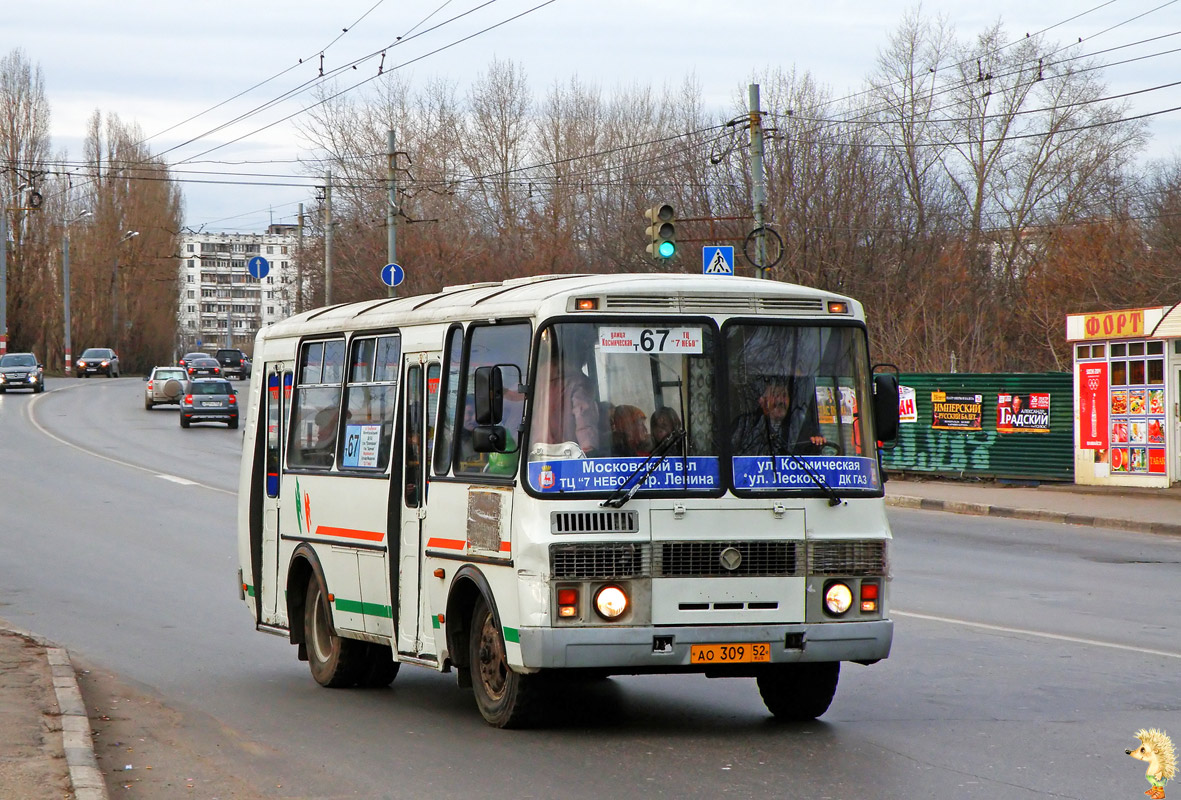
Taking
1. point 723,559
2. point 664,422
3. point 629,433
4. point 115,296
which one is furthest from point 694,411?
point 115,296

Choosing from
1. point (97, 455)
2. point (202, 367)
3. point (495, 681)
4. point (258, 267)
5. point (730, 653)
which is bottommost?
point (495, 681)

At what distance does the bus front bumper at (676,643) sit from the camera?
7.36 m

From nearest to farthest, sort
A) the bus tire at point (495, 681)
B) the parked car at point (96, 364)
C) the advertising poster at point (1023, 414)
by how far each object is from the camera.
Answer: the bus tire at point (495, 681)
the advertising poster at point (1023, 414)
the parked car at point (96, 364)

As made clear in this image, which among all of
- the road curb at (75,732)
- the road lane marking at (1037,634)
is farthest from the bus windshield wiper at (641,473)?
the road lane marking at (1037,634)

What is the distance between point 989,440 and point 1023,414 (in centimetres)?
92

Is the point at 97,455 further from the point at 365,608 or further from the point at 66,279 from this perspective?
the point at 66,279

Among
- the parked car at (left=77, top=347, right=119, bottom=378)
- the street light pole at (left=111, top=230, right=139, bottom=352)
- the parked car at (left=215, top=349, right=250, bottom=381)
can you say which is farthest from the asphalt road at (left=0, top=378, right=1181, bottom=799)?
the street light pole at (left=111, top=230, right=139, bottom=352)

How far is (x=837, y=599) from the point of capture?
766 cm

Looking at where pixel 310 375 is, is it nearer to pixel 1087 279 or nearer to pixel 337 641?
pixel 337 641

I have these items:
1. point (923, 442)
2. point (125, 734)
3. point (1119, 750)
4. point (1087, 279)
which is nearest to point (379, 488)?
point (125, 734)

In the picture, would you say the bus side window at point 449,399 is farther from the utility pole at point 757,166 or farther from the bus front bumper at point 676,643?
the utility pole at point 757,166

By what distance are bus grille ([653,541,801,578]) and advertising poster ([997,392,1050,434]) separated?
67.8 ft

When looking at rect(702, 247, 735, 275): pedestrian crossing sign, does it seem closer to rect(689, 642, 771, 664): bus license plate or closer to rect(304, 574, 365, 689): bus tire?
rect(304, 574, 365, 689): bus tire

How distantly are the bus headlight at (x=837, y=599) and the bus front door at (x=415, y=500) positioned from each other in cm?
221
